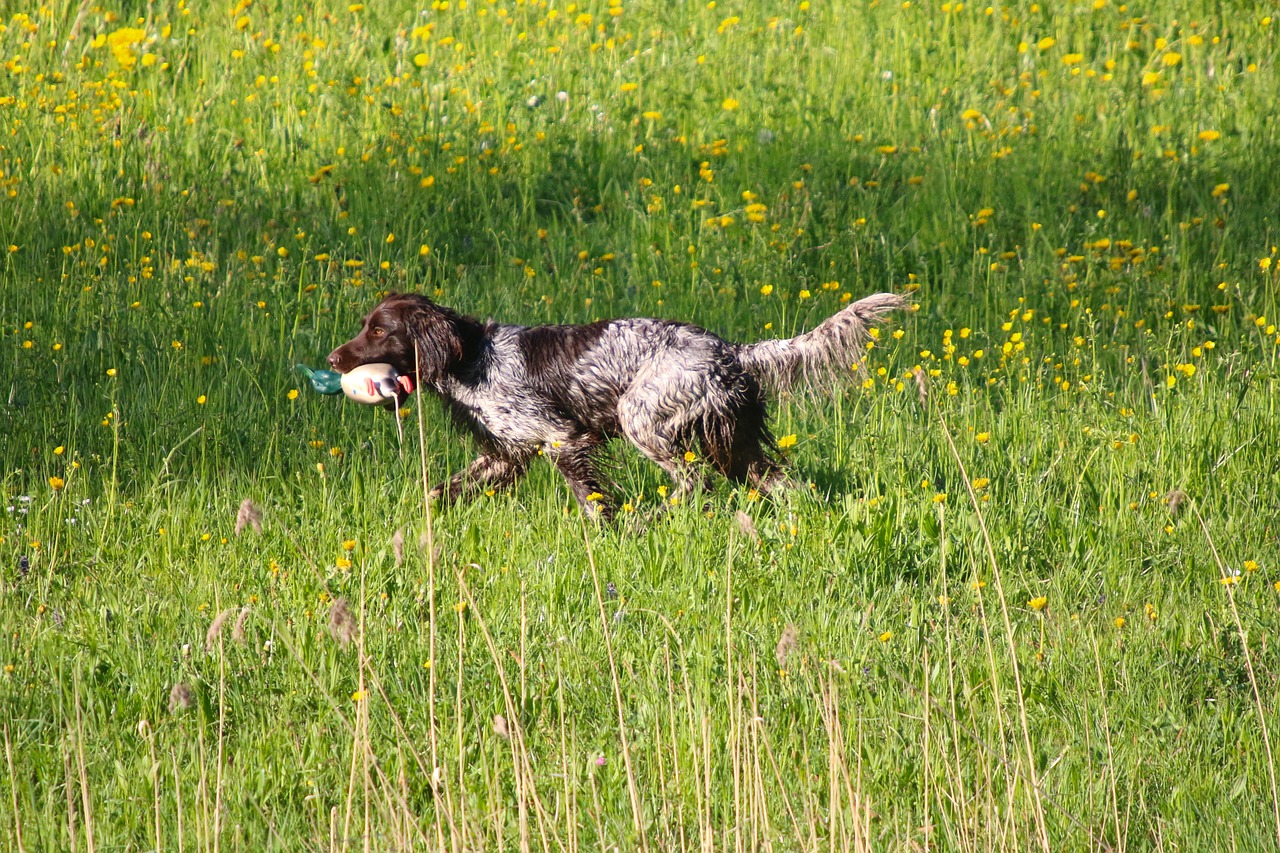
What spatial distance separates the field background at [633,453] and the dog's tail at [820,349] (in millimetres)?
309

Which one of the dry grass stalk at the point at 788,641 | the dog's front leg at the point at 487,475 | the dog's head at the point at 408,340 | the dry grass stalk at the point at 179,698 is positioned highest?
the dog's head at the point at 408,340

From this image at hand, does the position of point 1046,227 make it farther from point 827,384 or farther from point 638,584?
point 638,584

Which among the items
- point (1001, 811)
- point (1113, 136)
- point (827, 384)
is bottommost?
point (1001, 811)

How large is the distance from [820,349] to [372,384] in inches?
66.3

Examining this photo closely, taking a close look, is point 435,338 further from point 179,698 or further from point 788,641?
point 788,641

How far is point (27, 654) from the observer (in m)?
3.66

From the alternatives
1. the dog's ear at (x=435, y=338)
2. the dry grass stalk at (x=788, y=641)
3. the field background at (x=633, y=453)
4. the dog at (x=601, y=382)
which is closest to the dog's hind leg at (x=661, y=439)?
the dog at (x=601, y=382)

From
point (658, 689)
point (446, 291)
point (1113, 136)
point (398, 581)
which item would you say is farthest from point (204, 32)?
point (658, 689)

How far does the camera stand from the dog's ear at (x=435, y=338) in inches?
207

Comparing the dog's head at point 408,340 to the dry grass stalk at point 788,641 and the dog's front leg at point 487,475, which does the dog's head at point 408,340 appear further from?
the dry grass stalk at point 788,641

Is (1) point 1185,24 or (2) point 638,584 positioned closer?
(2) point 638,584

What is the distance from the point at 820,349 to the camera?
503 centimetres

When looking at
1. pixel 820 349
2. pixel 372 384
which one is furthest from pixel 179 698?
pixel 820 349

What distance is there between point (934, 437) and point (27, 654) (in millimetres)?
3318
